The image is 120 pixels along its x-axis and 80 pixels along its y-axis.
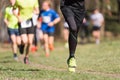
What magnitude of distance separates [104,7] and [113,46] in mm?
16615

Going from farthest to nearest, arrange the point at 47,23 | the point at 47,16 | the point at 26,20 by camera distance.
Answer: the point at 47,16
the point at 47,23
the point at 26,20

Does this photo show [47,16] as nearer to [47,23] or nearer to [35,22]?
[47,23]

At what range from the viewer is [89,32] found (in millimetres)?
43031

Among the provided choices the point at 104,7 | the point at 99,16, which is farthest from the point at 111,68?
the point at 104,7

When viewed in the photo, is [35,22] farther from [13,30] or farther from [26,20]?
[26,20]

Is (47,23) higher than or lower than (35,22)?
lower

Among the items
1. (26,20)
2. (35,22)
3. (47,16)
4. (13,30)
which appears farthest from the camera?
(47,16)

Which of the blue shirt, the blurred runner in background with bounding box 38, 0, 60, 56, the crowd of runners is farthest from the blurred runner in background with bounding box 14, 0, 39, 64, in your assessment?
the blue shirt

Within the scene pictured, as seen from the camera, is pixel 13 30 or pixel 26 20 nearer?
pixel 26 20

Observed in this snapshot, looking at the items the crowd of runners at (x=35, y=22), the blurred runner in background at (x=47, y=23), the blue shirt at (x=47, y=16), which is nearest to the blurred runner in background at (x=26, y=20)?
the crowd of runners at (x=35, y=22)

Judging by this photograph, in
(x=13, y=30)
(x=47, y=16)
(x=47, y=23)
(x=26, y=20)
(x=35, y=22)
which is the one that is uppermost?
(x=26, y=20)

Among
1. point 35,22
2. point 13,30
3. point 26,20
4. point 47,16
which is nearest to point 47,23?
point 47,16

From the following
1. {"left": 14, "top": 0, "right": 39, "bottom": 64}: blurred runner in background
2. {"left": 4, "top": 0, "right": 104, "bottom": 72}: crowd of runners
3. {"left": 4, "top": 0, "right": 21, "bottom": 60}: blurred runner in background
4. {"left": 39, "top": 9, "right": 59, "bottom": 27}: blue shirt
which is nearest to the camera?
{"left": 4, "top": 0, "right": 104, "bottom": 72}: crowd of runners

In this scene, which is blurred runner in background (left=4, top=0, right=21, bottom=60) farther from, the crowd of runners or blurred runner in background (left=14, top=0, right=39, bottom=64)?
blurred runner in background (left=14, top=0, right=39, bottom=64)
